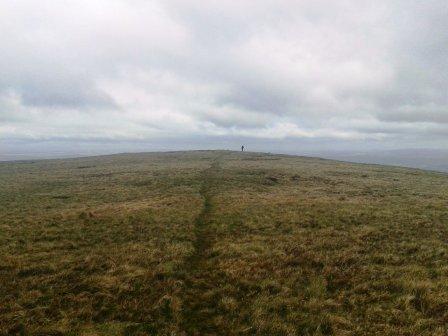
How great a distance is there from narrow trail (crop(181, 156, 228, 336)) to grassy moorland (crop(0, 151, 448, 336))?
0.06 meters

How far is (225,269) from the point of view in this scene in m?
14.5

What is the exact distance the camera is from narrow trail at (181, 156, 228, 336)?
414 inches

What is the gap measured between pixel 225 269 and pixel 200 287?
1.77 metres

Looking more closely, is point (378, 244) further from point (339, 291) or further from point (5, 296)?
point (5, 296)

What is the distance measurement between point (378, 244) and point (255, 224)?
7.55 m

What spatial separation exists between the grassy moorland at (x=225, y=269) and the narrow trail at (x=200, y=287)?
55mm

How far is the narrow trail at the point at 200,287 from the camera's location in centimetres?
1053

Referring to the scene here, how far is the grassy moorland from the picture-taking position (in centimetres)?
1058

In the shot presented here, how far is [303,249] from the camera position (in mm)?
16969

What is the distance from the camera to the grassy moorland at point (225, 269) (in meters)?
10.6

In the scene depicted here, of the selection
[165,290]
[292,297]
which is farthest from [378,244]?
[165,290]

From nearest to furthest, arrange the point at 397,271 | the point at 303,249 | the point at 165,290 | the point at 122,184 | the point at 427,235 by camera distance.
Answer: the point at 165,290
the point at 397,271
the point at 303,249
the point at 427,235
the point at 122,184

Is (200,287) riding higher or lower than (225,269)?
lower

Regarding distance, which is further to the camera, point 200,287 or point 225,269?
point 225,269
